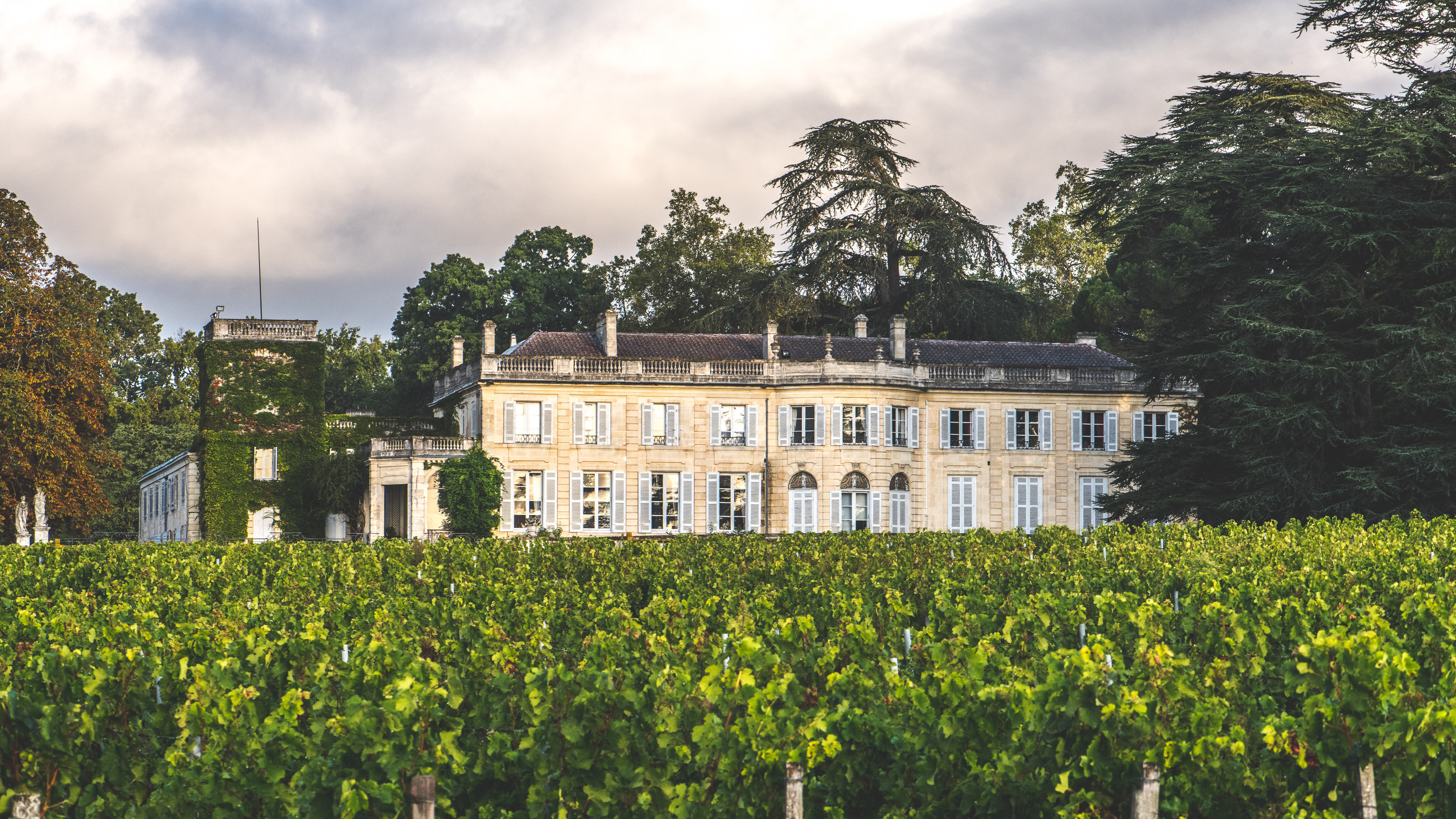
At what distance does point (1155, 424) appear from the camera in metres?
50.4

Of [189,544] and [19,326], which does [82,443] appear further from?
[189,544]

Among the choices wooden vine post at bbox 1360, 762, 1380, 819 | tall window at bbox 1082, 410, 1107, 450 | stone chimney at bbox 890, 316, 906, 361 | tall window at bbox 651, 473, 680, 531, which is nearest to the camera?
wooden vine post at bbox 1360, 762, 1380, 819

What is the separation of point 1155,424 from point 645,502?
18106 mm

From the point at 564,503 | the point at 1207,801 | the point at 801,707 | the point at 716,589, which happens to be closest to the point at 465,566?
the point at 716,589

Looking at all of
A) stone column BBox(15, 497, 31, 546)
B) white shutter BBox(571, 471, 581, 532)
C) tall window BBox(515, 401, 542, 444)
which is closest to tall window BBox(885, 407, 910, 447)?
white shutter BBox(571, 471, 581, 532)

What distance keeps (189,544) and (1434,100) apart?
2898cm

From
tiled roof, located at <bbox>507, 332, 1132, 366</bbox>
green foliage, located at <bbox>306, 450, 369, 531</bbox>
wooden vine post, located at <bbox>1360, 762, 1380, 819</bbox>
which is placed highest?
tiled roof, located at <bbox>507, 332, 1132, 366</bbox>

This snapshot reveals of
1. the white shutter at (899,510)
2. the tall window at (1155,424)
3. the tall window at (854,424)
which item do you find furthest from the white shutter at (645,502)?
the tall window at (1155,424)

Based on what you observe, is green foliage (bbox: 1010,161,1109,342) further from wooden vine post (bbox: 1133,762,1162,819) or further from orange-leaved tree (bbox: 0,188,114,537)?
wooden vine post (bbox: 1133,762,1162,819)

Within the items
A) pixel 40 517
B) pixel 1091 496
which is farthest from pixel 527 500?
pixel 1091 496

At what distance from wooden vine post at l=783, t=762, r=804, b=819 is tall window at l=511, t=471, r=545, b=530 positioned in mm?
39040

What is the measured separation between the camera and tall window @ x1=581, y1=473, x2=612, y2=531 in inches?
1854

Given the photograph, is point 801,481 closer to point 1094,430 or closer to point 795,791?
point 1094,430

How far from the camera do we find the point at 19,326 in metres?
41.2
